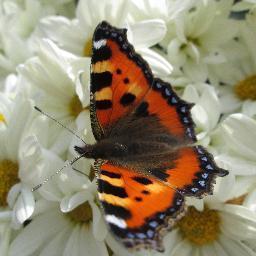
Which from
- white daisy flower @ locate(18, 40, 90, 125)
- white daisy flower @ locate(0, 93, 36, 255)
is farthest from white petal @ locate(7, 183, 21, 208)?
white daisy flower @ locate(18, 40, 90, 125)

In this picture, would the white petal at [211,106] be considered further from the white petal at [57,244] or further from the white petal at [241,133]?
the white petal at [57,244]

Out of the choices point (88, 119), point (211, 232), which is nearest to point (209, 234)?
point (211, 232)

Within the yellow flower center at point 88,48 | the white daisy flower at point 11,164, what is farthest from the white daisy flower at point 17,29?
the white daisy flower at point 11,164

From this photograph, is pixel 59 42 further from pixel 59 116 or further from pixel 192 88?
pixel 192 88

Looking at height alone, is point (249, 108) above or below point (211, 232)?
above

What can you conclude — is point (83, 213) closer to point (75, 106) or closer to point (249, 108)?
point (75, 106)
